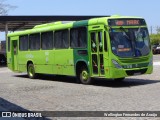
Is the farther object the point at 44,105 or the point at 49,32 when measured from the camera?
the point at 49,32

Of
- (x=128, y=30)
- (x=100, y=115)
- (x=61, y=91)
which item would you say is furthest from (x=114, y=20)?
(x=100, y=115)

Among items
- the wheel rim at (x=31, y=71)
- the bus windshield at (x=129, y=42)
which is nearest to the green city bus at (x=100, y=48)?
the bus windshield at (x=129, y=42)

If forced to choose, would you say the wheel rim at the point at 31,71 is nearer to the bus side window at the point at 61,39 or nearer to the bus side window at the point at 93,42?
the bus side window at the point at 61,39

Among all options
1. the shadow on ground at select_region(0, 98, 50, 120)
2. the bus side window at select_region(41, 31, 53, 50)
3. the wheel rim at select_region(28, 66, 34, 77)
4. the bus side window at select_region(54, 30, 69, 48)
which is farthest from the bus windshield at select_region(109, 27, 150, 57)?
the wheel rim at select_region(28, 66, 34, 77)

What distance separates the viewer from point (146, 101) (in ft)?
38.3

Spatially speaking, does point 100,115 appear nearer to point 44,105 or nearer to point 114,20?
point 44,105

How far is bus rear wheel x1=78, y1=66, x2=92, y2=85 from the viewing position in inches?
688

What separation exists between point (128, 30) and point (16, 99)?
222 inches

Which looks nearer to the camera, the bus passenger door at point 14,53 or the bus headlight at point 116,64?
the bus headlight at point 116,64

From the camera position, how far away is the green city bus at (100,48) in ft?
52.8

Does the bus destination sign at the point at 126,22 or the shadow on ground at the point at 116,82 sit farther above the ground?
the bus destination sign at the point at 126,22

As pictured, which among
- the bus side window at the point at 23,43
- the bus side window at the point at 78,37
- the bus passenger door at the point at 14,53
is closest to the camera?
the bus side window at the point at 78,37

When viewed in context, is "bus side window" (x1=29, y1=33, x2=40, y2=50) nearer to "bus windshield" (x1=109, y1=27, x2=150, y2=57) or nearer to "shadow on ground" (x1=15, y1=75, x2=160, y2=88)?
"shadow on ground" (x1=15, y1=75, x2=160, y2=88)

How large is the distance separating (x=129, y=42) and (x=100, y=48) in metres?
1.15
